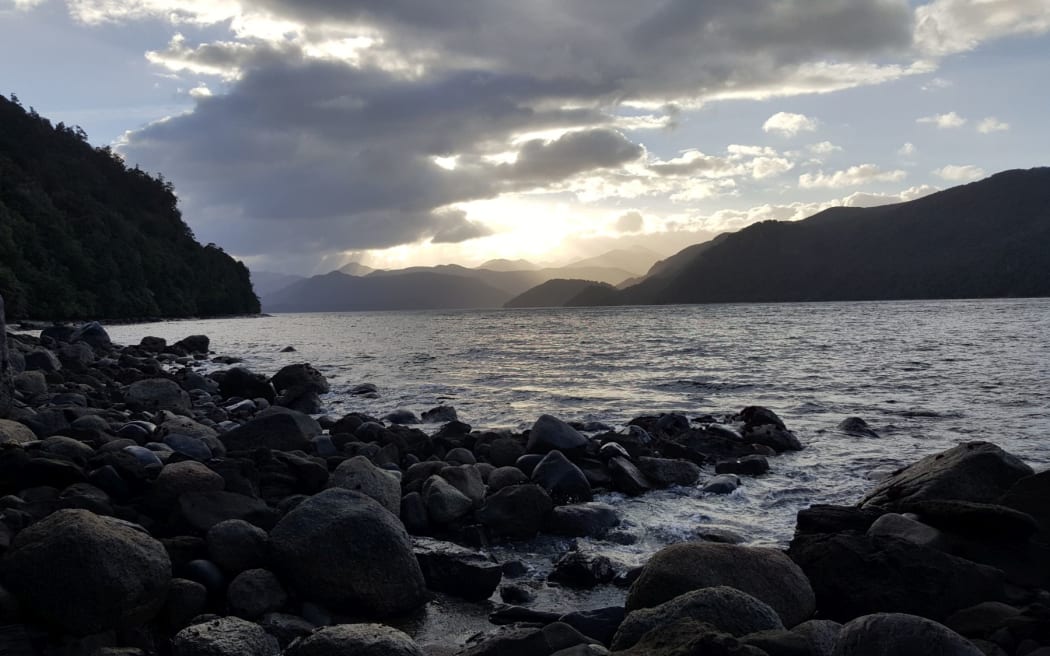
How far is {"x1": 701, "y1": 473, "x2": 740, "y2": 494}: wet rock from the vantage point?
12234mm

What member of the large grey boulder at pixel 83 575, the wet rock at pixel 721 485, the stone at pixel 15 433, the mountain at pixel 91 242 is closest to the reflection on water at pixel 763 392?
the wet rock at pixel 721 485

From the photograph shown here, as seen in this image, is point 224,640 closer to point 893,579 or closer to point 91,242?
point 893,579

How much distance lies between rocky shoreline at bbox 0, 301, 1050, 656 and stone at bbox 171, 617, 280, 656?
0.07 ft

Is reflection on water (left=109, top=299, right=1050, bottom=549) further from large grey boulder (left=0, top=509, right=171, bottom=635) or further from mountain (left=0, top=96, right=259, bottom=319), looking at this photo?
mountain (left=0, top=96, right=259, bottom=319)

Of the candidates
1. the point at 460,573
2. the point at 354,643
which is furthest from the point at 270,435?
the point at 354,643

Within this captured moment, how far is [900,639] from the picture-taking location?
4.95m

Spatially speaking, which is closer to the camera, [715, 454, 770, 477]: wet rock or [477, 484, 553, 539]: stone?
[477, 484, 553, 539]: stone

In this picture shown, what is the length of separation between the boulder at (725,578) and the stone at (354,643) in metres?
2.46

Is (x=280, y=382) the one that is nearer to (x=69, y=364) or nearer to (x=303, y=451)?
(x=69, y=364)

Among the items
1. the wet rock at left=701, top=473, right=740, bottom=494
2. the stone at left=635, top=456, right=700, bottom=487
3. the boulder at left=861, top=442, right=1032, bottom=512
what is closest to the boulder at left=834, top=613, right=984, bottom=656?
the boulder at left=861, top=442, right=1032, bottom=512

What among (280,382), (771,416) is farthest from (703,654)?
(280,382)

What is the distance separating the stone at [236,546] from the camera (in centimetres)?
739

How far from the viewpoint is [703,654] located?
4.49 m

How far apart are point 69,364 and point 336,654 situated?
24976mm
